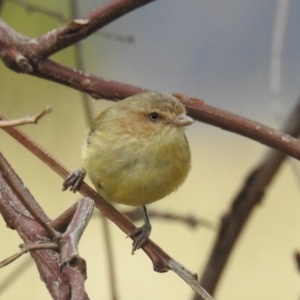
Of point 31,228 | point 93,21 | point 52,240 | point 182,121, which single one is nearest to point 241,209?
point 182,121

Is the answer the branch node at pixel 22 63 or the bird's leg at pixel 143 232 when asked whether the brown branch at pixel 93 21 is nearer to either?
the branch node at pixel 22 63

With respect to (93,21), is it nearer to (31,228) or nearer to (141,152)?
(31,228)

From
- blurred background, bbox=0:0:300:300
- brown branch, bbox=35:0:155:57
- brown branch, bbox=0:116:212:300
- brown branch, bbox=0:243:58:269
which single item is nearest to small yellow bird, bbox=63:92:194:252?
brown branch, bbox=35:0:155:57

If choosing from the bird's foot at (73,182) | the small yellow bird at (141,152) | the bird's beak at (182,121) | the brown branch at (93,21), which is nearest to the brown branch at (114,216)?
the bird's foot at (73,182)

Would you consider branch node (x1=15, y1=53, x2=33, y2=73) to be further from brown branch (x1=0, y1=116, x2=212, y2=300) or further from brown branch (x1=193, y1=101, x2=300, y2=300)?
brown branch (x1=193, y1=101, x2=300, y2=300)

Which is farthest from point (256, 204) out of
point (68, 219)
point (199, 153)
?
point (199, 153)

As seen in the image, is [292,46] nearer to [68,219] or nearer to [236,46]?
[236,46]
